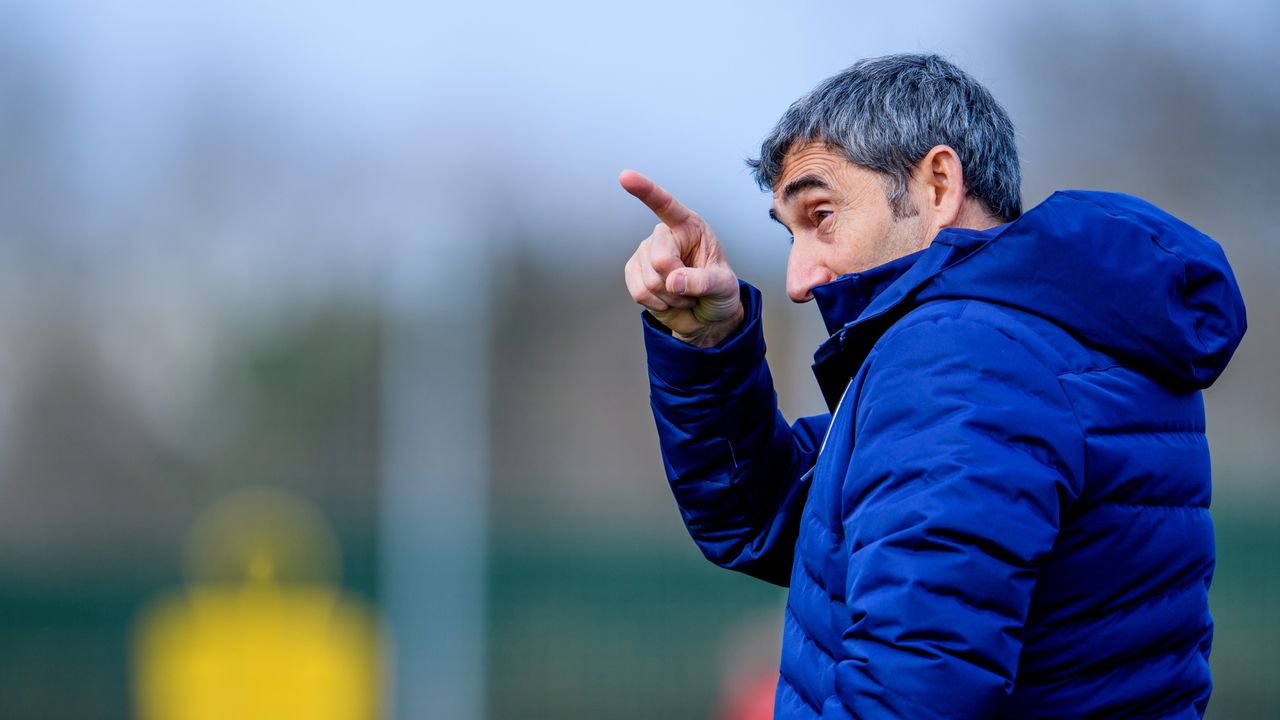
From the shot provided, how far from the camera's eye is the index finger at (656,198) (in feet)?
5.44

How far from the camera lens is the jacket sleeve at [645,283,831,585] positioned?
6.61ft

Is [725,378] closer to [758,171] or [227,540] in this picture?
[758,171]

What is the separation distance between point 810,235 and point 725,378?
35cm

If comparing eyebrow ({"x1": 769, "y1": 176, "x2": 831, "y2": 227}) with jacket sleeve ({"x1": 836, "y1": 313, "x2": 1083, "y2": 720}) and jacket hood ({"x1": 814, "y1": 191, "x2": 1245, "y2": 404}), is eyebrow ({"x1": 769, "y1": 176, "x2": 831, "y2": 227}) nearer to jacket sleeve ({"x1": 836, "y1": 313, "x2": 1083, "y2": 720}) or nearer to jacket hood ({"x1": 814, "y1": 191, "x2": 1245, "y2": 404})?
jacket hood ({"x1": 814, "y1": 191, "x2": 1245, "y2": 404})

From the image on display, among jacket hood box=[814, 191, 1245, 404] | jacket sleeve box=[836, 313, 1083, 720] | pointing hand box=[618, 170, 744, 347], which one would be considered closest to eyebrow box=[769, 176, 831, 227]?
pointing hand box=[618, 170, 744, 347]

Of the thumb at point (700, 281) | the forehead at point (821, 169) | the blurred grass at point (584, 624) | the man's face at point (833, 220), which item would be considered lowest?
the blurred grass at point (584, 624)

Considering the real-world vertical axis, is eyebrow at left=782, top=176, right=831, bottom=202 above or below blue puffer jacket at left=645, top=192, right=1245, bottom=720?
above

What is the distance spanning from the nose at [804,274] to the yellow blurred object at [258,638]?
5634 mm

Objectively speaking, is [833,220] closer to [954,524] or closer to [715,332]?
[715,332]

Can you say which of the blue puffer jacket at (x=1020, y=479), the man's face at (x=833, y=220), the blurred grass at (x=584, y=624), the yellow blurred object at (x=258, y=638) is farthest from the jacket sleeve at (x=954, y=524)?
the blurred grass at (x=584, y=624)

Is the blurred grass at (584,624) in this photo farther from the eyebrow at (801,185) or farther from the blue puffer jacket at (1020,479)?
the blue puffer jacket at (1020,479)

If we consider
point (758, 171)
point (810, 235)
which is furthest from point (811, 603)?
point (758, 171)

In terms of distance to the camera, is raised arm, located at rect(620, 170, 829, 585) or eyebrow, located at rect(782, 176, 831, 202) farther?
raised arm, located at rect(620, 170, 829, 585)

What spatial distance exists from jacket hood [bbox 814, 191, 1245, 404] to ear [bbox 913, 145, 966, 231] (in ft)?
0.63
